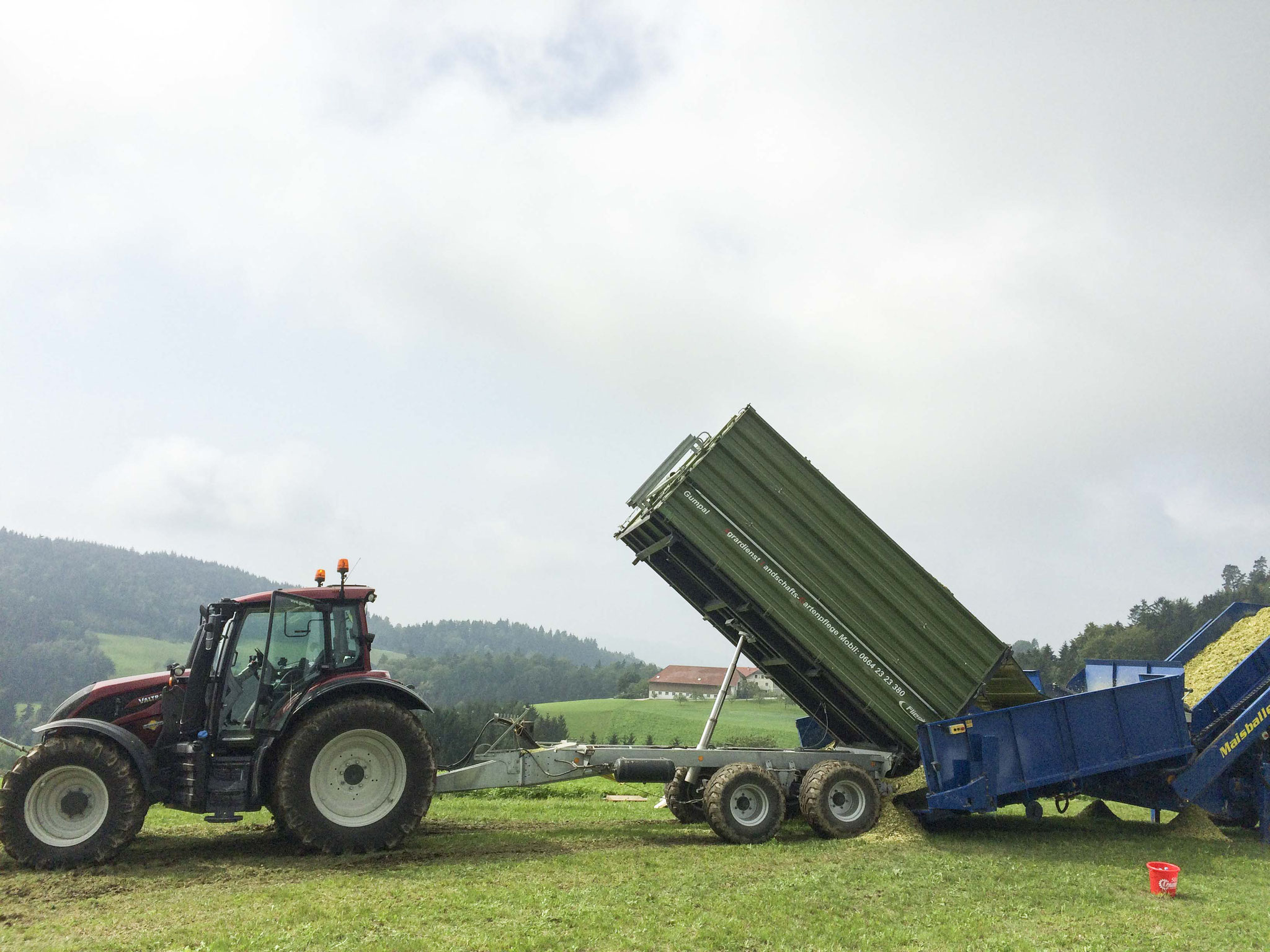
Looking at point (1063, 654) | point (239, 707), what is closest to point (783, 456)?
point (239, 707)

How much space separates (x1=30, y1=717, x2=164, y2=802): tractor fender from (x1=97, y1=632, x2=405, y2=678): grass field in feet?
299

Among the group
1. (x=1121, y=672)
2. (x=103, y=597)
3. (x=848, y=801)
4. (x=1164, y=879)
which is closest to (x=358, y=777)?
(x=848, y=801)

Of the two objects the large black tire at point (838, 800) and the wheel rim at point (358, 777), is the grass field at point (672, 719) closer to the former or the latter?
the large black tire at point (838, 800)

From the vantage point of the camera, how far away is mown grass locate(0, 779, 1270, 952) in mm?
5699

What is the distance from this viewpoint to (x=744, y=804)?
9555 mm

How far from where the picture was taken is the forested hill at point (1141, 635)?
49016mm

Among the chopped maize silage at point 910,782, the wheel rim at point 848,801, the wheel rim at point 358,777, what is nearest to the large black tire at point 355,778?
the wheel rim at point 358,777

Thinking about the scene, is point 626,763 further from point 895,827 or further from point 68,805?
point 68,805

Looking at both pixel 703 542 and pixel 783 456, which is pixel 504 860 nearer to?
pixel 703 542

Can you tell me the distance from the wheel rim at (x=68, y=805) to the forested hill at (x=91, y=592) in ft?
354

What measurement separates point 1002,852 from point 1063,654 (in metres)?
52.8

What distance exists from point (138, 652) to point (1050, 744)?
424 feet

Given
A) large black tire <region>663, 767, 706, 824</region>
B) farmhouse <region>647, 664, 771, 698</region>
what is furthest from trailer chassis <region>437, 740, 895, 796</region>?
farmhouse <region>647, 664, 771, 698</region>

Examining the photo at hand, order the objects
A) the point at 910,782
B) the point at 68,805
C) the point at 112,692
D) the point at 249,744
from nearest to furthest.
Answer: the point at 68,805 < the point at 249,744 < the point at 112,692 < the point at 910,782
